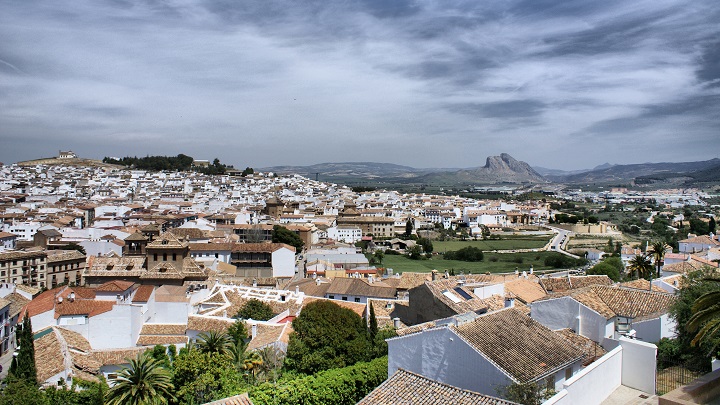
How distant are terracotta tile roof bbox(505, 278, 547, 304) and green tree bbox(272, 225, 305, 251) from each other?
30678mm

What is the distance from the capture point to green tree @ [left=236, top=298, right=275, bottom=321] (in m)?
21.6

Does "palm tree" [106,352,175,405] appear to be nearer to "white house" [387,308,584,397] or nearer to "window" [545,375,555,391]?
"white house" [387,308,584,397]

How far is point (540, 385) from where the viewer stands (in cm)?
958

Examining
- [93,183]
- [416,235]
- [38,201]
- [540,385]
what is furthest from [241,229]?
[93,183]

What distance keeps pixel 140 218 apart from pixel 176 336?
154 feet

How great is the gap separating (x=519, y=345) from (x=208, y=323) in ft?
40.9

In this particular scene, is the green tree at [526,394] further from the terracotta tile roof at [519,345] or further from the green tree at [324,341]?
the green tree at [324,341]

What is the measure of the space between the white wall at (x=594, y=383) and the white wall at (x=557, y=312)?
154 inches

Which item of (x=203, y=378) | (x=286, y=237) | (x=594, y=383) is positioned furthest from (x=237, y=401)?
(x=286, y=237)

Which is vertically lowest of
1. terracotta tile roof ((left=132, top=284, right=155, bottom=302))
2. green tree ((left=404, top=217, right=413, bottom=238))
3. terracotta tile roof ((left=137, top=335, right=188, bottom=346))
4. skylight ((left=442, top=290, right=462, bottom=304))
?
green tree ((left=404, top=217, right=413, bottom=238))


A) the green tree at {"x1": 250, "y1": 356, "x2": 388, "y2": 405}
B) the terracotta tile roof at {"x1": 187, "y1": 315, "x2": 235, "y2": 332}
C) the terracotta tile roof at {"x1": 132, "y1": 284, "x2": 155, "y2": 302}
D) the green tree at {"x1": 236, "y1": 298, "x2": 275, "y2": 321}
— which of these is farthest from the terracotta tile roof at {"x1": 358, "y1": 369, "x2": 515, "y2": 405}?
the terracotta tile roof at {"x1": 132, "y1": 284, "x2": 155, "y2": 302}

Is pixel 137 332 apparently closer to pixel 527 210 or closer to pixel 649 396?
pixel 649 396

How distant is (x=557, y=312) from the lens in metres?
14.1

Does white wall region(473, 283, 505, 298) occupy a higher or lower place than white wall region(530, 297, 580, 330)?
lower
